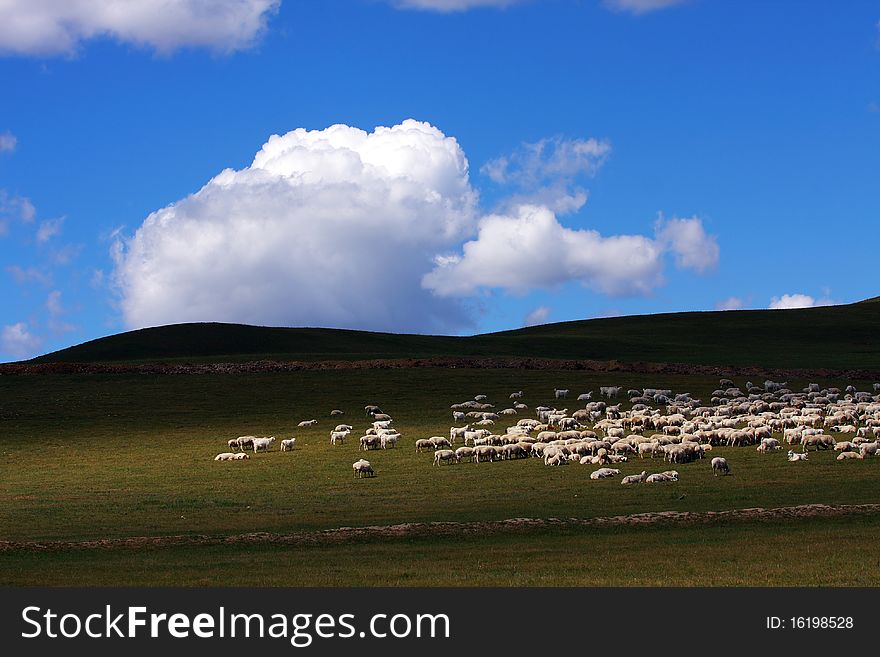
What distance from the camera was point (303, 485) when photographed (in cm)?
3778

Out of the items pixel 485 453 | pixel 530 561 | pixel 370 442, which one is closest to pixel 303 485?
pixel 485 453

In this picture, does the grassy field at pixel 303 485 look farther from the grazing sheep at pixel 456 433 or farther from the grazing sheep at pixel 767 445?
the grazing sheep at pixel 456 433

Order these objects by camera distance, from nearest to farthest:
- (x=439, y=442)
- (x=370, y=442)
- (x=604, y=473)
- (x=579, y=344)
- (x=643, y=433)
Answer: (x=604, y=473) < (x=439, y=442) < (x=643, y=433) < (x=370, y=442) < (x=579, y=344)

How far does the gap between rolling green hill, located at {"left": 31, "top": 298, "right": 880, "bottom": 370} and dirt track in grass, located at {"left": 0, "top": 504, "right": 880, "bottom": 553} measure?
56.0 m

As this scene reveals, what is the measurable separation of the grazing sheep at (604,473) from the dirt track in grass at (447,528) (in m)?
7.29

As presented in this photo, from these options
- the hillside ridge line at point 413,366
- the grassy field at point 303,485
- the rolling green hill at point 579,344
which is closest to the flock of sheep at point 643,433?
the grassy field at point 303,485

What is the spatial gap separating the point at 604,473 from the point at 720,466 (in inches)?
151

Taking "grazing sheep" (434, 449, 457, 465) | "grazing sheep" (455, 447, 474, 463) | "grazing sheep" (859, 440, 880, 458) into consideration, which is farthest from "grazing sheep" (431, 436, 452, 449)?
"grazing sheep" (859, 440, 880, 458)

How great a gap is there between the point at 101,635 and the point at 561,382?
52.9 m

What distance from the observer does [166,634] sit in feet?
52.5

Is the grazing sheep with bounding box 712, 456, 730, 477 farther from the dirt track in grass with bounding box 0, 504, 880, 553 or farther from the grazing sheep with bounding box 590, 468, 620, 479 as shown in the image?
the dirt track in grass with bounding box 0, 504, 880, 553

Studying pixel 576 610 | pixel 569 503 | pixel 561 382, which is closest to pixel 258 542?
pixel 569 503

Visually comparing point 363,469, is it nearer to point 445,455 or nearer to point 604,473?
point 445,455

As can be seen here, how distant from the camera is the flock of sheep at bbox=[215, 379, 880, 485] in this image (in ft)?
129
